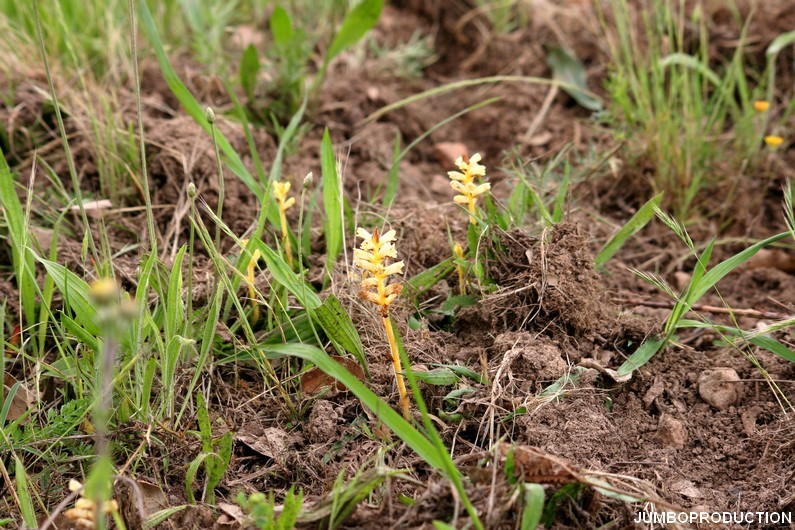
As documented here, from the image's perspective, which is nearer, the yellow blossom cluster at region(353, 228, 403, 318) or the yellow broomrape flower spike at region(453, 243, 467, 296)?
the yellow blossom cluster at region(353, 228, 403, 318)

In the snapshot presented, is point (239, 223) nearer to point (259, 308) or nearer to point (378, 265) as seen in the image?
point (259, 308)

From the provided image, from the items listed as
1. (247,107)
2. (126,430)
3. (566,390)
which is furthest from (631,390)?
(247,107)

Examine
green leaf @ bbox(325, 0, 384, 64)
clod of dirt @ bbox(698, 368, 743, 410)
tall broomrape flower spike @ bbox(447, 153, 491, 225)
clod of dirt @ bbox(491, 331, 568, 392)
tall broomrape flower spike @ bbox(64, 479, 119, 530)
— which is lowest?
clod of dirt @ bbox(698, 368, 743, 410)

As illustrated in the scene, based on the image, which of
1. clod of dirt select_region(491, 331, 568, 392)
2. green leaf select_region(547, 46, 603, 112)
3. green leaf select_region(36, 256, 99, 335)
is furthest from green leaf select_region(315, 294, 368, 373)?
green leaf select_region(547, 46, 603, 112)

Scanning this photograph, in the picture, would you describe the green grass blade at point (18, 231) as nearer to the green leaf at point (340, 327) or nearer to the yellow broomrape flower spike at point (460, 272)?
the green leaf at point (340, 327)

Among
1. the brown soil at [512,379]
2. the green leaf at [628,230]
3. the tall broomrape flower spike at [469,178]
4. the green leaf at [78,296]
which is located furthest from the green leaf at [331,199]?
the green leaf at [628,230]

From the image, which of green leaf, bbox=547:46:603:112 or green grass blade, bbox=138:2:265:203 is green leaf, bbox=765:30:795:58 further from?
green grass blade, bbox=138:2:265:203
